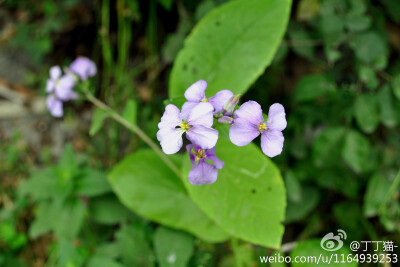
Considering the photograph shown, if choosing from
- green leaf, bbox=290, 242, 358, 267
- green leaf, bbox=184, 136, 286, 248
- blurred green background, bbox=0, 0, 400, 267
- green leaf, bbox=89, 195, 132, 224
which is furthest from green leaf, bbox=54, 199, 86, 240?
green leaf, bbox=290, 242, 358, 267

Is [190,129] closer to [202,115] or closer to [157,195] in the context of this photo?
[202,115]

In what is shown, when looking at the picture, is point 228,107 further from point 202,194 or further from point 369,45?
point 369,45

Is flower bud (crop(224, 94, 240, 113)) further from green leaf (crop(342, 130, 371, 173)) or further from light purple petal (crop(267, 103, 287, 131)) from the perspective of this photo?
green leaf (crop(342, 130, 371, 173))

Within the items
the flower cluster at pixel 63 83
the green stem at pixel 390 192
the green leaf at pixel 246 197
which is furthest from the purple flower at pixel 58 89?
the green stem at pixel 390 192

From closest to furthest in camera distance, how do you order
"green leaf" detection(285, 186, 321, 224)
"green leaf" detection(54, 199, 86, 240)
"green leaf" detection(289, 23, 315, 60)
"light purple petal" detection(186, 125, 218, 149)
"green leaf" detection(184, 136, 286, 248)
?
"light purple petal" detection(186, 125, 218, 149), "green leaf" detection(184, 136, 286, 248), "green leaf" detection(54, 199, 86, 240), "green leaf" detection(289, 23, 315, 60), "green leaf" detection(285, 186, 321, 224)

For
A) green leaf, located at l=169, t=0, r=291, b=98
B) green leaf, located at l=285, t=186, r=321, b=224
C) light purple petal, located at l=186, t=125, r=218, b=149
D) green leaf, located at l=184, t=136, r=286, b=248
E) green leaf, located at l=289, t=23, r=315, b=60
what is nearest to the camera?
light purple petal, located at l=186, t=125, r=218, b=149

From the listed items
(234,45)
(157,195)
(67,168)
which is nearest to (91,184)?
(67,168)

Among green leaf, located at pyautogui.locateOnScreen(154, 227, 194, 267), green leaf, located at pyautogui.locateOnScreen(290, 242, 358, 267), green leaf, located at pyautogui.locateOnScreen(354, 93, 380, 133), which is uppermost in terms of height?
green leaf, located at pyautogui.locateOnScreen(354, 93, 380, 133)

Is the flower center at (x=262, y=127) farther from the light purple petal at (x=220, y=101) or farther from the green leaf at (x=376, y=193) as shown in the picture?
the green leaf at (x=376, y=193)
